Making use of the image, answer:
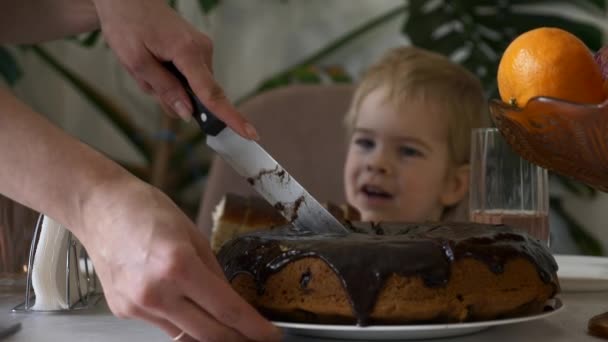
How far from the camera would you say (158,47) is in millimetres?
1075

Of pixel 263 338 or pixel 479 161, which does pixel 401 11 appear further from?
pixel 263 338

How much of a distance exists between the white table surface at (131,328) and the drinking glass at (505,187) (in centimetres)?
22

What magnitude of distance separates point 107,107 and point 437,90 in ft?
4.06

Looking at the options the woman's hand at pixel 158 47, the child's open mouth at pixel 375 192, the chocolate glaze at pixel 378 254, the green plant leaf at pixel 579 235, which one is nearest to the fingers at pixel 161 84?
the woman's hand at pixel 158 47

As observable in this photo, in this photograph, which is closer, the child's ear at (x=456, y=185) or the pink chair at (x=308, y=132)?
the child's ear at (x=456, y=185)

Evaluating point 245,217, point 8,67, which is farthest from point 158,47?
point 8,67

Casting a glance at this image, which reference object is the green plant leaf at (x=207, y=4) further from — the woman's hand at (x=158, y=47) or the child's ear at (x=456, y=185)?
the woman's hand at (x=158, y=47)

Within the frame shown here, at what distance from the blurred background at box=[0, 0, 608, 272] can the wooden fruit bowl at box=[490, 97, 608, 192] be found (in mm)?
1866

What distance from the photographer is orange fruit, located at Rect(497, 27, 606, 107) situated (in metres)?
0.82

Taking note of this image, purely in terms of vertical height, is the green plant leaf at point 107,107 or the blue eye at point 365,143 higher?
the green plant leaf at point 107,107

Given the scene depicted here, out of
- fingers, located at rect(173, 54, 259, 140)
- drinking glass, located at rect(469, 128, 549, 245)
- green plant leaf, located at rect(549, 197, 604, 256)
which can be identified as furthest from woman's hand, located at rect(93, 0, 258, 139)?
green plant leaf, located at rect(549, 197, 604, 256)

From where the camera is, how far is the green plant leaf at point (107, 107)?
2.84 m

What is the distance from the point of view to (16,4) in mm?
1205

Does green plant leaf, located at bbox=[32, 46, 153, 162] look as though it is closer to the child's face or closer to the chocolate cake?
the child's face
